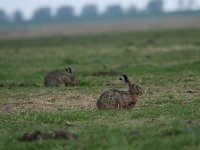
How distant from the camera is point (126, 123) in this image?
1188 cm

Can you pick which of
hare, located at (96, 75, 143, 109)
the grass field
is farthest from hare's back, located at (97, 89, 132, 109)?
the grass field

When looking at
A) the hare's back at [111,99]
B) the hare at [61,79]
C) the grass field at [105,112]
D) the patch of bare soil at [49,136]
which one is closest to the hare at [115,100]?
the hare's back at [111,99]

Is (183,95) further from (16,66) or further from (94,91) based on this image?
(16,66)

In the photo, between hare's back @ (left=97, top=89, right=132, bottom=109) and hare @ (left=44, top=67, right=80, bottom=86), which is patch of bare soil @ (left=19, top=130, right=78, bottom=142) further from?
hare @ (left=44, top=67, right=80, bottom=86)

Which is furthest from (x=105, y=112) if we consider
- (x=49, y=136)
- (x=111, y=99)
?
(x=49, y=136)

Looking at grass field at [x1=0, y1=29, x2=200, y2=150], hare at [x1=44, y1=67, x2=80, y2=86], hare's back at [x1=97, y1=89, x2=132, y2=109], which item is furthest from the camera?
hare at [x1=44, y1=67, x2=80, y2=86]

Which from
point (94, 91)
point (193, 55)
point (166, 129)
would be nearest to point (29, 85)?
point (94, 91)

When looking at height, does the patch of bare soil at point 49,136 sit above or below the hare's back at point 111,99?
below

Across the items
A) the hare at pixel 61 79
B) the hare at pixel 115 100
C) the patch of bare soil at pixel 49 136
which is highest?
the hare at pixel 61 79

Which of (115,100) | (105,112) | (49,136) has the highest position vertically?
(115,100)

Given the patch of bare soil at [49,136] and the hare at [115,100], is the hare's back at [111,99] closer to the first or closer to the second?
the hare at [115,100]

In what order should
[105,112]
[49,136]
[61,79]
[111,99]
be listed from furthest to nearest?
[61,79], [111,99], [105,112], [49,136]

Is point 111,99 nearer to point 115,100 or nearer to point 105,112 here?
point 115,100

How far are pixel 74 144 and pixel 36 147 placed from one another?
0.66 meters
